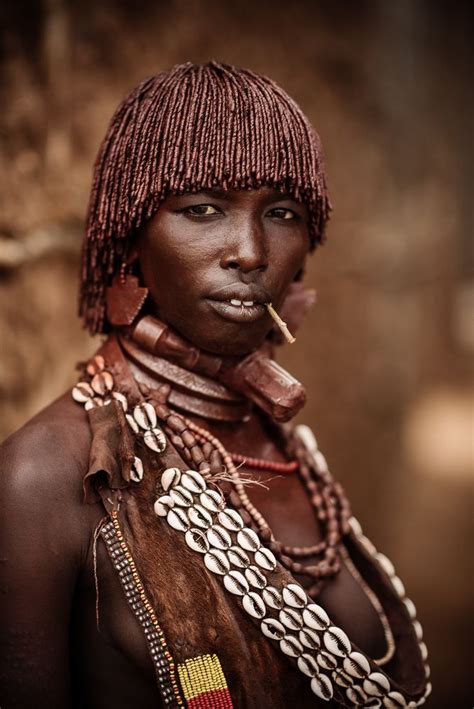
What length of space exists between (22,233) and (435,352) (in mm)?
1991

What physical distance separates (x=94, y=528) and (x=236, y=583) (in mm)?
237

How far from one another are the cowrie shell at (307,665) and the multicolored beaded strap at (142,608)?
0.65 ft

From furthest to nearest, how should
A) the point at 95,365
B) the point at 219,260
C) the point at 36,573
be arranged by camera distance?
1. the point at 95,365
2. the point at 219,260
3. the point at 36,573

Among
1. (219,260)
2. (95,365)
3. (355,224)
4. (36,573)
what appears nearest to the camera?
(36,573)

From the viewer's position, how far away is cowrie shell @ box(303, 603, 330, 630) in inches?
51.2

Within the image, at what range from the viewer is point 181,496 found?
130 cm

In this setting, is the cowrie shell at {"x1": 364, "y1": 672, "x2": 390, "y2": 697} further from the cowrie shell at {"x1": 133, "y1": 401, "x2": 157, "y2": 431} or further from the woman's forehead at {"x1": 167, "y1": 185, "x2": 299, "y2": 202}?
the woman's forehead at {"x1": 167, "y1": 185, "x2": 299, "y2": 202}

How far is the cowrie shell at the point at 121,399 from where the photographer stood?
53.2 inches

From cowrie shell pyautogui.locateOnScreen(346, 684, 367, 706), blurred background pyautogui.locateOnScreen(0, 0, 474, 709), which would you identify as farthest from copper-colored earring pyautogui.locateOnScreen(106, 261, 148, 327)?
cowrie shell pyautogui.locateOnScreen(346, 684, 367, 706)

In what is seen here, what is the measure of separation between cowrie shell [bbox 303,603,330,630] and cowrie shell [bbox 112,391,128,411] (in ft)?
1.43

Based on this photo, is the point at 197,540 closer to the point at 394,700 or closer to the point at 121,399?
the point at 121,399

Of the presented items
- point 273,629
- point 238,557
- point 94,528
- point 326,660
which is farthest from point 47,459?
point 326,660

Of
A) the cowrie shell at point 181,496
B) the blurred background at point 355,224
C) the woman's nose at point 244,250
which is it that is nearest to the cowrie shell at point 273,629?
the cowrie shell at point 181,496

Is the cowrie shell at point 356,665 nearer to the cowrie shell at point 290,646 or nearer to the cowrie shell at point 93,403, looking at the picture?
the cowrie shell at point 290,646
